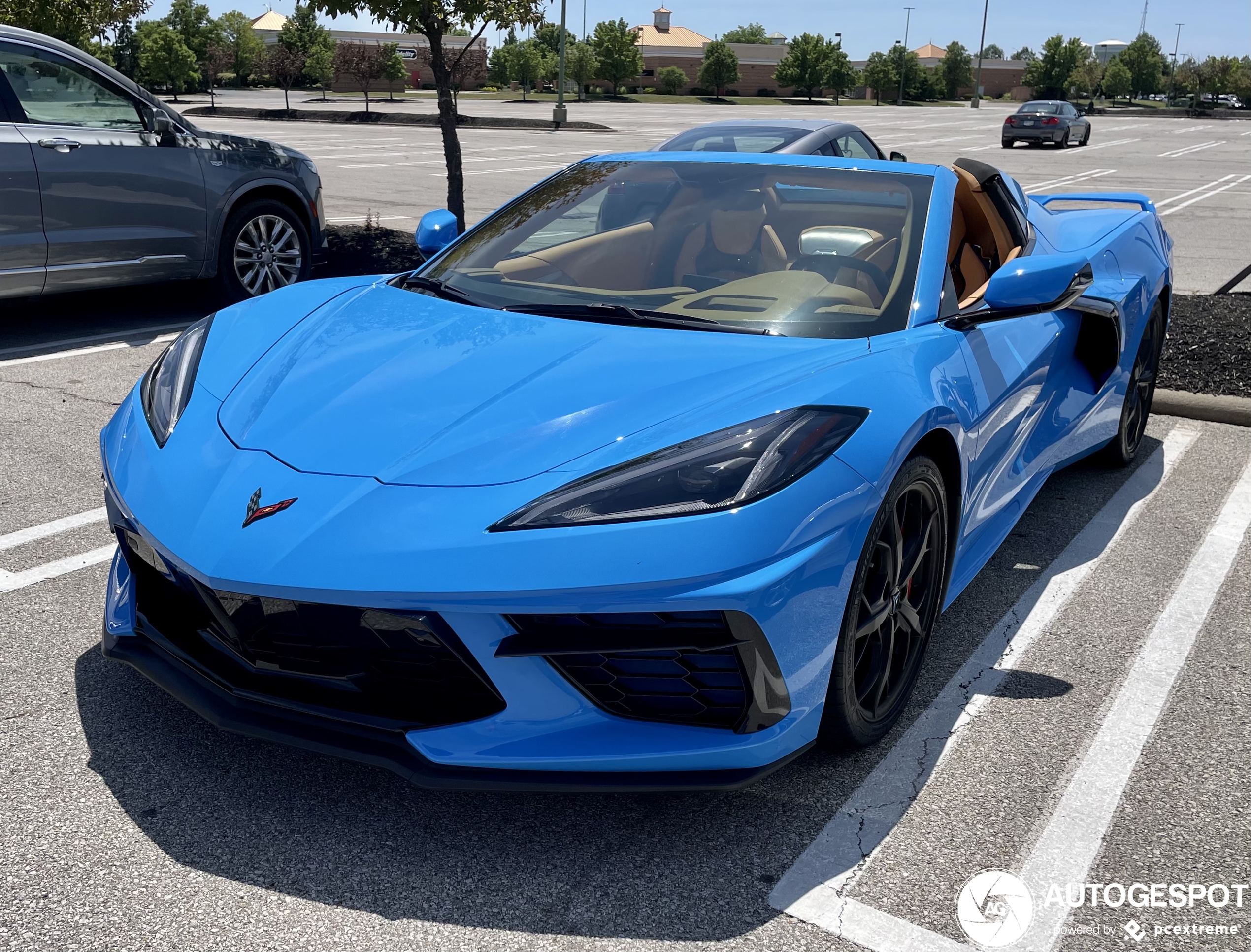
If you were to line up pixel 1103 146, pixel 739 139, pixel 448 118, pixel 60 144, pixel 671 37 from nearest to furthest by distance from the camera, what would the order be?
pixel 60 144 < pixel 448 118 < pixel 739 139 < pixel 1103 146 < pixel 671 37

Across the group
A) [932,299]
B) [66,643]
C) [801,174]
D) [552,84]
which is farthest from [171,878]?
[552,84]

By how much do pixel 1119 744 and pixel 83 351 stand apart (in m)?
6.13

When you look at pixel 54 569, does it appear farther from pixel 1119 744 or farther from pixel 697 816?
pixel 1119 744

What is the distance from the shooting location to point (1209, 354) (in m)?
6.49

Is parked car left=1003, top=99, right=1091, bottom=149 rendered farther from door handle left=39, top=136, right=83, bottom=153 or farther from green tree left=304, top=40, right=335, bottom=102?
green tree left=304, top=40, right=335, bottom=102

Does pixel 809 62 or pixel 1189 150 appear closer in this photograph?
pixel 1189 150

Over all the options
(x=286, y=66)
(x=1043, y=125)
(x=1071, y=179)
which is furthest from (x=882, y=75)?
(x=1071, y=179)

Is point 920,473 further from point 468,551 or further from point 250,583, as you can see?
point 250,583

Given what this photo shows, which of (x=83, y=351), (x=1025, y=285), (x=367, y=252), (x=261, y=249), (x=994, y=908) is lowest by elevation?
(x=994, y=908)

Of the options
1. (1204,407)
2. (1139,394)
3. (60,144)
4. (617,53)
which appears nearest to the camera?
(1139,394)

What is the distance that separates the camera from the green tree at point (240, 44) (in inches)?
3061

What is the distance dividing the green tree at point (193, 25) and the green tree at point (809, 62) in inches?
1877

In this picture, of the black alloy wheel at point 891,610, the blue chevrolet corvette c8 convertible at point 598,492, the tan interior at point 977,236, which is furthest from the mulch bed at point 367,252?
the black alloy wheel at point 891,610

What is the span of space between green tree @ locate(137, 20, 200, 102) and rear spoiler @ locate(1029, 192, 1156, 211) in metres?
56.8
